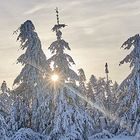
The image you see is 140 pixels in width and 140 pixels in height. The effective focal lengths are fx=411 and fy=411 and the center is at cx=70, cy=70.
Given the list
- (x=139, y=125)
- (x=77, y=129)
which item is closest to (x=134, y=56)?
(x=139, y=125)

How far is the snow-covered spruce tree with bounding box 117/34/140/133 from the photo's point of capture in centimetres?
3447

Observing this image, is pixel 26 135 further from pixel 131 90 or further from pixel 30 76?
pixel 131 90

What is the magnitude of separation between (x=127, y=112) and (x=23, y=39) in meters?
11.0

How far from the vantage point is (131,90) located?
3569 centimetres

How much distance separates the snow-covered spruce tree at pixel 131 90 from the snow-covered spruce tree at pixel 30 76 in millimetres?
7116

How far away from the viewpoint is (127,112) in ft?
118

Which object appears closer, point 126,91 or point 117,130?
point 126,91

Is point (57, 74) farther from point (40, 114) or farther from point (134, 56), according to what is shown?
point (134, 56)

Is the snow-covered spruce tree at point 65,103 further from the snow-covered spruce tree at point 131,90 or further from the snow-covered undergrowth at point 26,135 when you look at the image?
the snow-covered spruce tree at point 131,90

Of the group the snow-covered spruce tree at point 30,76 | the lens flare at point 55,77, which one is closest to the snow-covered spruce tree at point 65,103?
the lens flare at point 55,77

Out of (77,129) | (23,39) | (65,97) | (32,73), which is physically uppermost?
(23,39)

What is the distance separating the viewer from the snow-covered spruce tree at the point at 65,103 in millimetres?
29828

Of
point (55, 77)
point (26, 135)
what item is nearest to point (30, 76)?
point (55, 77)

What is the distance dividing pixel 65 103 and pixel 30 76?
548cm
